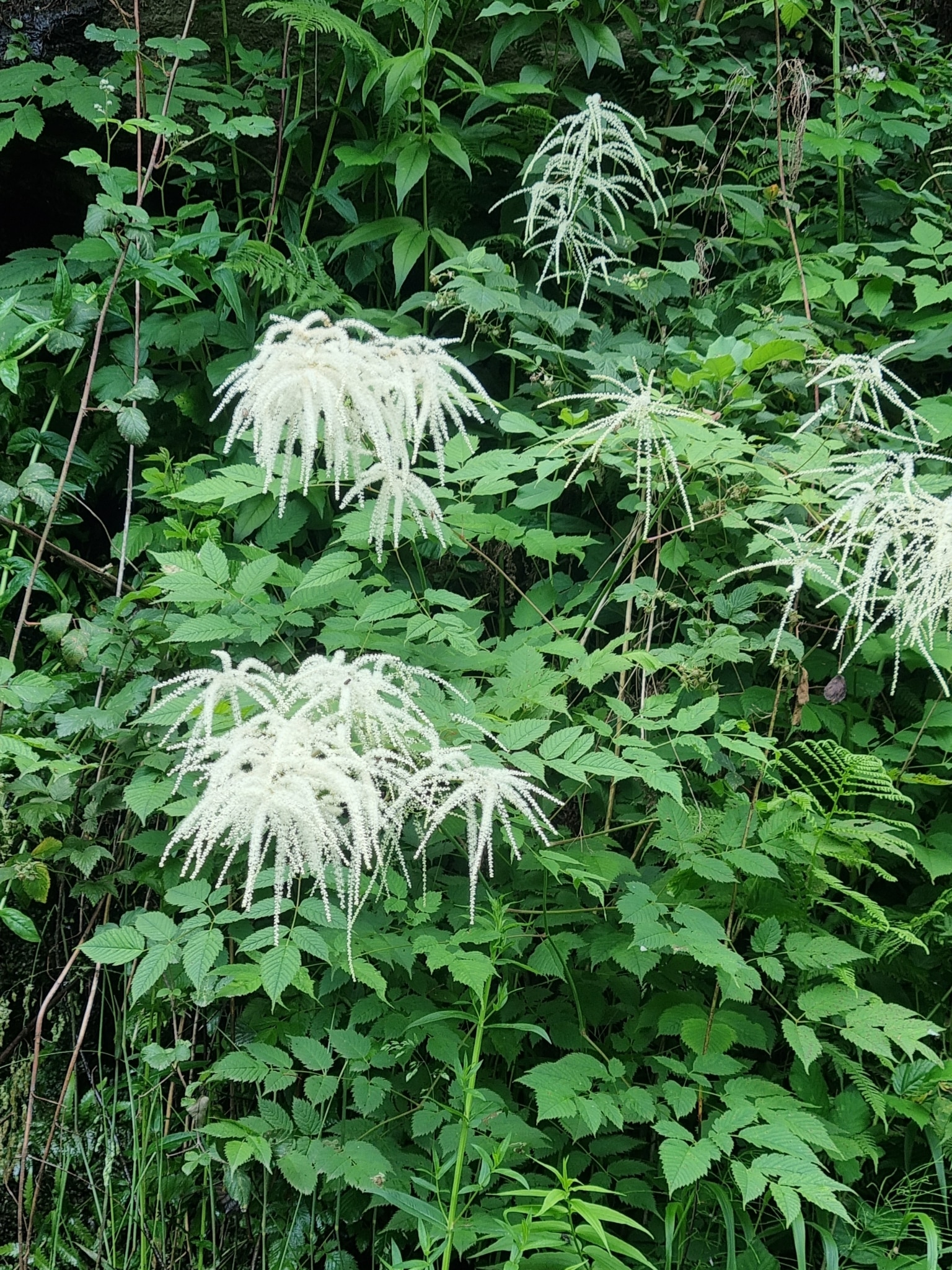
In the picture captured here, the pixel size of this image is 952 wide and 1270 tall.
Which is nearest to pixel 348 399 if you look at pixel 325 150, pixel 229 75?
pixel 325 150

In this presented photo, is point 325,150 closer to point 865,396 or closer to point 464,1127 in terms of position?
point 865,396

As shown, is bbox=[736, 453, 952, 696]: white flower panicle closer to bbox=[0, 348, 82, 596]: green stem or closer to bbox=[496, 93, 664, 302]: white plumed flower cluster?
bbox=[496, 93, 664, 302]: white plumed flower cluster

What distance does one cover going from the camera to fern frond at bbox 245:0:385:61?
306cm

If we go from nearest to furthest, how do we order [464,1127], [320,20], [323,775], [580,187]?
1. [323,775]
2. [464,1127]
3. [320,20]
4. [580,187]

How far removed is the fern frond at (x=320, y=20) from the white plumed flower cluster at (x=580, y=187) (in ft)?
1.89

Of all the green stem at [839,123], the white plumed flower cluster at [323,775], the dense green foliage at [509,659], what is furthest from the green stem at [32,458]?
the green stem at [839,123]

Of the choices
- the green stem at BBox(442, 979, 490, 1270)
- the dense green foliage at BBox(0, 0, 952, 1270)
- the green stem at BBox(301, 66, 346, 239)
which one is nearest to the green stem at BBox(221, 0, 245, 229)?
the dense green foliage at BBox(0, 0, 952, 1270)

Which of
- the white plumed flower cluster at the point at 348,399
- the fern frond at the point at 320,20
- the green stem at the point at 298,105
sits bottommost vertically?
the white plumed flower cluster at the point at 348,399

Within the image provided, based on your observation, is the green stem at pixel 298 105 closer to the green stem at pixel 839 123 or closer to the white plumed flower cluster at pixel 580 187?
the white plumed flower cluster at pixel 580 187

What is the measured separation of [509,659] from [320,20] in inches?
77.8

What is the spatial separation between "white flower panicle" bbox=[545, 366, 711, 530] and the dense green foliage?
3 centimetres

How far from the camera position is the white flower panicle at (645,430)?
2201 mm

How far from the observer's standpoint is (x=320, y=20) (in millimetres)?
3064

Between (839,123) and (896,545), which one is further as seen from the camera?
(839,123)
